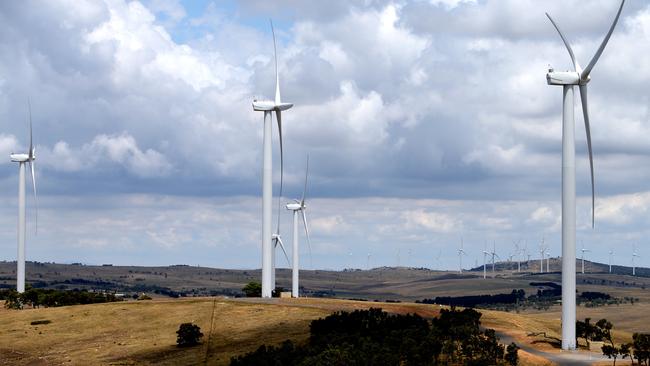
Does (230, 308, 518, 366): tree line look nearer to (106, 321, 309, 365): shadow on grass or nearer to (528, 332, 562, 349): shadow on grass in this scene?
(106, 321, 309, 365): shadow on grass

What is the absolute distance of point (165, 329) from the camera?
396ft

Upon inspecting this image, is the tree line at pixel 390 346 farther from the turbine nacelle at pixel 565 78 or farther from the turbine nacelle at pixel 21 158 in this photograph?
the turbine nacelle at pixel 21 158

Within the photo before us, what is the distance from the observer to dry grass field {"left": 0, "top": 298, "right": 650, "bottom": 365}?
104m

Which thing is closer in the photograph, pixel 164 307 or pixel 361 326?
pixel 361 326

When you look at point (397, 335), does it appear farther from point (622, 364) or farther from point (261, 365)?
point (622, 364)

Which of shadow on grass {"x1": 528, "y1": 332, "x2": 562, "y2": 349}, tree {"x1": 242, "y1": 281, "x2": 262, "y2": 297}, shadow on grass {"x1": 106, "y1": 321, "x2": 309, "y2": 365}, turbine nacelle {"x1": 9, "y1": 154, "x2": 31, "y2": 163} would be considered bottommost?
shadow on grass {"x1": 106, "y1": 321, "x2": 309, "y2": 365}

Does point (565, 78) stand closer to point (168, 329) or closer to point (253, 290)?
point (168, 329)

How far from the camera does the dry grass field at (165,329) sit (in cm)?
10438

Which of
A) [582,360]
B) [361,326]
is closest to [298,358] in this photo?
[361,326]

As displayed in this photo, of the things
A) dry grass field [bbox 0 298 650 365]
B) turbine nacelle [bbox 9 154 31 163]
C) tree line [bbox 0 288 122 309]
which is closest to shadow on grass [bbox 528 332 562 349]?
dry grass field [bbox 0 298 650 365]

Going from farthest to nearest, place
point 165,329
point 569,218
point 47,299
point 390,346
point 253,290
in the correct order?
point 253,290
point 47,299
point 165,329
point 569,218
point 390,346

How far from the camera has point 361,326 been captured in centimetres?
10144

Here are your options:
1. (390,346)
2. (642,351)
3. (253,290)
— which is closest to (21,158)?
(253,290)

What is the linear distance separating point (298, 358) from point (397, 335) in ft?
36.7
